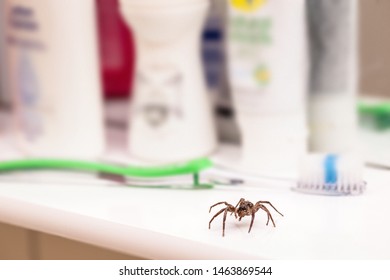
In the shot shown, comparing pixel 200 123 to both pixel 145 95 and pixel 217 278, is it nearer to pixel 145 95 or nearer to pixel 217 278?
pixel 145 95

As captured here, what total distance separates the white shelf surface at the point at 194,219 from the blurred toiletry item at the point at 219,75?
0.37ft

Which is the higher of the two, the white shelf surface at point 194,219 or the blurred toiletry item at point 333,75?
the blurred toiletry item at point 333,75

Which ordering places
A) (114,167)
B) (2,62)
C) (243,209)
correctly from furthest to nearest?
(2,62), (114,167), (243,209)

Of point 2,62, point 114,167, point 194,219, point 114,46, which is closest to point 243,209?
point 194,219

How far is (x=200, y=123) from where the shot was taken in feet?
1.99

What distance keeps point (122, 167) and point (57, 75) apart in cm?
9

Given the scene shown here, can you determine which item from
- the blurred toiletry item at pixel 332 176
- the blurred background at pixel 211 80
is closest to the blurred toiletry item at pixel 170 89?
the blurred background at pixel 211 80

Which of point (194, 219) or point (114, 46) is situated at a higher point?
point (114, 46)

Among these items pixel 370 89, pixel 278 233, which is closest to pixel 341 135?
pixel 370 89

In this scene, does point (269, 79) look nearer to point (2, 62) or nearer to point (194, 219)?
point (194, 219)

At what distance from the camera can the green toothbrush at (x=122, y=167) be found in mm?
555

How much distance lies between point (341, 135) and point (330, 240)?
0.15 metres

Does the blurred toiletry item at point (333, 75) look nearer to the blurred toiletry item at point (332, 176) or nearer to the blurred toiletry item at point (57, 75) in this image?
the blurred toiletry item at point (332, 176)

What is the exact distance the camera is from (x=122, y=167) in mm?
591
